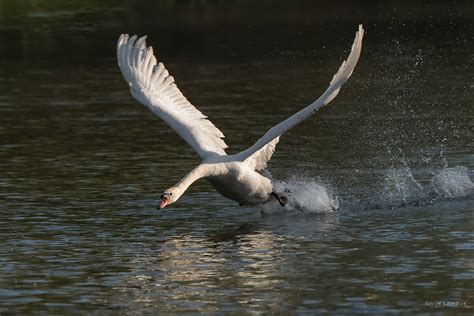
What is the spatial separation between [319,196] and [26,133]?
8.51 metres

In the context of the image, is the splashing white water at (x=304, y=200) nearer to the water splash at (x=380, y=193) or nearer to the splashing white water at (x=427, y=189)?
the water splash at (x=380, y=193)

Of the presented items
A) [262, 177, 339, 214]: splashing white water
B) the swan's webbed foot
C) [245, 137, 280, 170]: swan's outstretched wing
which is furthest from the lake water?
[245, 137, 280, 170]: swan's outstretched wing

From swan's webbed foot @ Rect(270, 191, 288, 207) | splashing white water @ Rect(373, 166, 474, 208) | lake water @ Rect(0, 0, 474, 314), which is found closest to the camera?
lake water @ Rect(0, 0, 474, 314)

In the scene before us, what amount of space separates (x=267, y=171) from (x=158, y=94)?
1.85 metres

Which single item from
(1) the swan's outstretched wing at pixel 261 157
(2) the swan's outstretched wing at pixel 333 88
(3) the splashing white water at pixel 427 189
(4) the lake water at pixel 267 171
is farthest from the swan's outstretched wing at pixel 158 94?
(3) the splashing white water at pixel 427 189

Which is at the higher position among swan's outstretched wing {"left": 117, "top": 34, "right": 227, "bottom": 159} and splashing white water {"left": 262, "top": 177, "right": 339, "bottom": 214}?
swan's outstretched wing {"left": 117, "top": 34, "right": 227, "bottom": 159}

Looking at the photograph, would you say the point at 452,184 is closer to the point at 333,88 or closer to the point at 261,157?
the point at 261,157

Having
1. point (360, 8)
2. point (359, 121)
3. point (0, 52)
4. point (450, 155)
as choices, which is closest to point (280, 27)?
point (360, 8)

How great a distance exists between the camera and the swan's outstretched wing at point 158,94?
20.0 metres

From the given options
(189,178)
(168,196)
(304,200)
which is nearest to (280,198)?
(304,200)

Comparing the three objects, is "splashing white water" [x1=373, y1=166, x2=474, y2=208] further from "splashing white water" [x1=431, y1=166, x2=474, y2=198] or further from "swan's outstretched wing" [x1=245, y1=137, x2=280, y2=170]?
"swan's outstretched wing" [x1=245, y1=137, x2=280, y2=170]

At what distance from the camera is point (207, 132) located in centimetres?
2014

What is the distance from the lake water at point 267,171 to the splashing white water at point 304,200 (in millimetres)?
25

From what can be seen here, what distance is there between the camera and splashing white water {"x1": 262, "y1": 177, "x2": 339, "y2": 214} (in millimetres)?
19469
